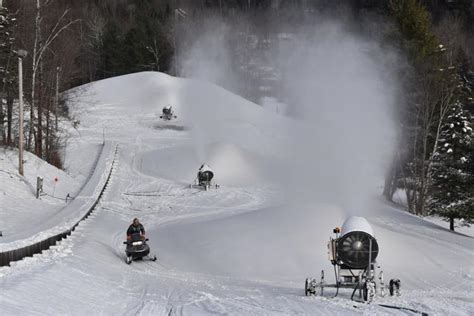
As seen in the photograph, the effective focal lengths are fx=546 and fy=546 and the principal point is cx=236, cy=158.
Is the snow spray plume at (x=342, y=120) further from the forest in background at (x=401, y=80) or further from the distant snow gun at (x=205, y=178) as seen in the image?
the distant snow gun at (x=205, y=178)

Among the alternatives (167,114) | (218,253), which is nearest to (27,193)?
(218,253)

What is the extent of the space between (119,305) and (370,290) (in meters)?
5.28

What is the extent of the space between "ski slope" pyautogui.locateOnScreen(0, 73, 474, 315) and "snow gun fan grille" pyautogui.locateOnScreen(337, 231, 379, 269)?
2.73 ft

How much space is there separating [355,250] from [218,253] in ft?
21.0

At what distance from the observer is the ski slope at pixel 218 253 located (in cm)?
1072

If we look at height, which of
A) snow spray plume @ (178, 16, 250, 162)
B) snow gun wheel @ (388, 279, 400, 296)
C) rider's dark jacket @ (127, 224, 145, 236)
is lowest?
snow gun wheel @ (388, 279, 400, 296)

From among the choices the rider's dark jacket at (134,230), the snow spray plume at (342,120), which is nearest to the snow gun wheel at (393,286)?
the rider's dark jacket at (134,230)

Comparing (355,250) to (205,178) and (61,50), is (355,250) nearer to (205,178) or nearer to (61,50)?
(205,178)

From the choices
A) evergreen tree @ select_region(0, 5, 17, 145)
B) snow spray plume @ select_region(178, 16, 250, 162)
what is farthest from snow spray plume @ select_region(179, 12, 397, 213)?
snow spray plume @ select_region(178, 16, 250, 162)

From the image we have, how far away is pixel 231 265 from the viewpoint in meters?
16.8

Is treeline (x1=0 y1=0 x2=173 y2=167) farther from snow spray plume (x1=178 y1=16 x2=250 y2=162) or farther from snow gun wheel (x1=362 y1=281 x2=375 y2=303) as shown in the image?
snow gun wheel (x1=362 y1=281 x2=375 y2=303)

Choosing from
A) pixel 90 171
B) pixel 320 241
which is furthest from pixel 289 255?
pixel 90 171

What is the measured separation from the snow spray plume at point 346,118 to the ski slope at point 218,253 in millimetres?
1914

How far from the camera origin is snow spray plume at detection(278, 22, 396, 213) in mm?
31109
